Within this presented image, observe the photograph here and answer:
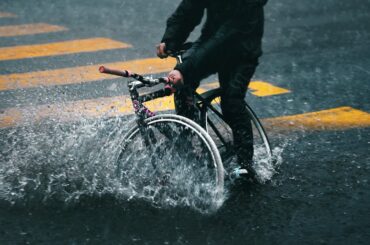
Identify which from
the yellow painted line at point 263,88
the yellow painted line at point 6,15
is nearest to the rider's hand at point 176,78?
the yellow painted line at point 263,88

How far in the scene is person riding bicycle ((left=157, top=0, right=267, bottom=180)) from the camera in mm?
5617

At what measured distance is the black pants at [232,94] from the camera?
573cm

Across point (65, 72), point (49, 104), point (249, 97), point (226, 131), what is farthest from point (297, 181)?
point (65, 72)

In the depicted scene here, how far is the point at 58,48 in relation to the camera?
1060 cm

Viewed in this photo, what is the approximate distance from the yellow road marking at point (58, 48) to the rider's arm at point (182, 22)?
471 centimetres

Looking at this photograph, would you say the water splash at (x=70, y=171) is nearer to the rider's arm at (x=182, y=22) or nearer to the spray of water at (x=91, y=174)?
the spray of water at (x=91, y=174)

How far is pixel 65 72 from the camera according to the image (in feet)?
31.0

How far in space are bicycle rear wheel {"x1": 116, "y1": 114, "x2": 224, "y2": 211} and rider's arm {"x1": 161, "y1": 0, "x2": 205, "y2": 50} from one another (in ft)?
1.99

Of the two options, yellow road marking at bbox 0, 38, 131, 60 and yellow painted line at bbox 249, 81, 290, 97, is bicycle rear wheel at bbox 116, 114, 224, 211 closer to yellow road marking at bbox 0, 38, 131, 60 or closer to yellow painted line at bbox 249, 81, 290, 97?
yellow painted line at bbox 249, 81, 290, 97

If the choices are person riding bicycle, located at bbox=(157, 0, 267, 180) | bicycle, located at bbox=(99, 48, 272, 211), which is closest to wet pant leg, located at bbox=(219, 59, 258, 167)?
person riding bicycle, located at bbox=(157, 0, 267, 180)

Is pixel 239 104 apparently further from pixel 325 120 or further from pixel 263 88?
pixel 263 88

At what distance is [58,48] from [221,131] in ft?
16.7

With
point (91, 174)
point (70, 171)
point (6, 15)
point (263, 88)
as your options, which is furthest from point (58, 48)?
point (91, 174)

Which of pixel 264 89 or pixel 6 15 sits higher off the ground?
pixel 6 15
